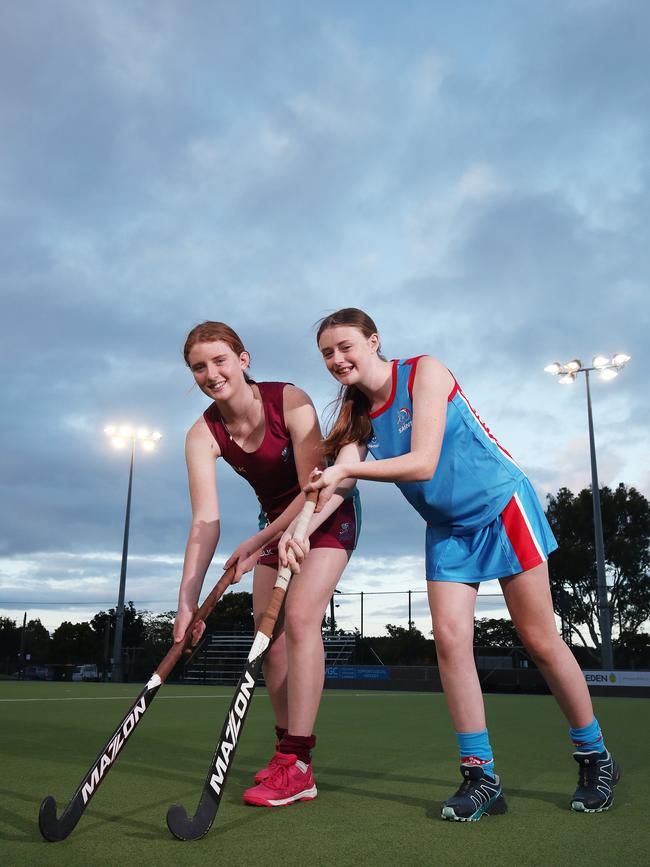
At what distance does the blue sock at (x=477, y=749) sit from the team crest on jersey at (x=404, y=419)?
1.10m

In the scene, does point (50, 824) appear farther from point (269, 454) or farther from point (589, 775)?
point (589, 775)

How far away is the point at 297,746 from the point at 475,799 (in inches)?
28.2

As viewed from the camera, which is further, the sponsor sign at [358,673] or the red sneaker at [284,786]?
the sponsor sign at [358,673]

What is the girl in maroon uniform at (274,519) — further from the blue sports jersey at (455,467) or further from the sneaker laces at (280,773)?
the blue sports jersey at (455,467)

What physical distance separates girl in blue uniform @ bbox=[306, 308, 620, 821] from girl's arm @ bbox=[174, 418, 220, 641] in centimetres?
73

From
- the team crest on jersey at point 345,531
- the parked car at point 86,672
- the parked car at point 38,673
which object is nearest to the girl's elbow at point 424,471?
the team crest on jersey at point 345,531

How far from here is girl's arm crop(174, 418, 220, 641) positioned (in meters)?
3.20

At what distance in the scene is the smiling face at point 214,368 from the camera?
3297mm

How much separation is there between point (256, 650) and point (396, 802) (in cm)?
83

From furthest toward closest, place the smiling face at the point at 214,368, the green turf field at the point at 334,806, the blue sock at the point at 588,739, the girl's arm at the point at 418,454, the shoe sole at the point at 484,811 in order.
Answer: the smiling face at the point at 214,368 → the blue sock at the point at 588,739 → the girl's arm at the point at 418,454 → the shoe sole at the point at 484,811 → the green turf field at the point at 334,806

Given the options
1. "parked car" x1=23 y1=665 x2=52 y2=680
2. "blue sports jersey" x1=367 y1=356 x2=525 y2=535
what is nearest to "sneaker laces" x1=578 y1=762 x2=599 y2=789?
"blue sports jersey" x1=367 y1=356 x2=525 y2=535

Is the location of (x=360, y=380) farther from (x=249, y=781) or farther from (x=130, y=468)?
(x=130, y=468)

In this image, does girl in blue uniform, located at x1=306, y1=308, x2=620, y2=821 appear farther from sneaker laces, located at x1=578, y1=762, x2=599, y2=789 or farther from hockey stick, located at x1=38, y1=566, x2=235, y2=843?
hockey stick, located at x1=38, y1=566, x2=235, y2=843

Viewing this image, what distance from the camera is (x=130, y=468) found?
22.8 meters
